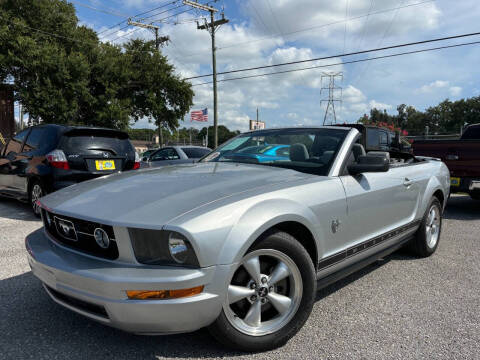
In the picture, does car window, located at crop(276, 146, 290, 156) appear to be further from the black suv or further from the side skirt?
the black suv

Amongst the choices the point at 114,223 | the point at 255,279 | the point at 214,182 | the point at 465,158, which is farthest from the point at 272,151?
the point at 465,158

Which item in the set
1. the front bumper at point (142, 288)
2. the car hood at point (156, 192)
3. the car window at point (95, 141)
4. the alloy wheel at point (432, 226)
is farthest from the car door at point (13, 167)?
the alloy wheel at point (432, 226)

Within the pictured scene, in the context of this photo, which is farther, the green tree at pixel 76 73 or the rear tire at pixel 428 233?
the green tree at pixel 76 73

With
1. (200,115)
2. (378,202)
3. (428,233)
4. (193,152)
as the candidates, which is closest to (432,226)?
(428,233)

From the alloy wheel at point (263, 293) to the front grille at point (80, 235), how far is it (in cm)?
70

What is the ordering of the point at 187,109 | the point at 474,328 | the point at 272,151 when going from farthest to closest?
the point at 187,109, the point at 272,151, the point at 474,328

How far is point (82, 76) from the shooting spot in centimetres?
1967

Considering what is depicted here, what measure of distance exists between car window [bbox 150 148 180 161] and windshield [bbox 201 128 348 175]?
708 centimetres

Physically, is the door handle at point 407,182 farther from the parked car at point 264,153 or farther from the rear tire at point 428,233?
the parked car at point 264,153

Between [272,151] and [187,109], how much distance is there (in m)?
21.7

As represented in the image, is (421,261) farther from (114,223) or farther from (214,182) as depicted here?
(114,223)

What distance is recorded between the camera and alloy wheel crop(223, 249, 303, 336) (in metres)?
2.08

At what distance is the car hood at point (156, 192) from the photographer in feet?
6.46

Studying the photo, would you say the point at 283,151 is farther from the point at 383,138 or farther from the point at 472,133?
the point at 383,138
